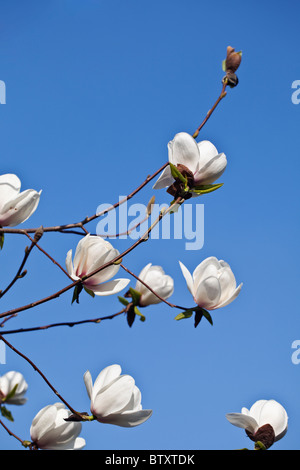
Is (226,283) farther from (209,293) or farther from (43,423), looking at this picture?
(43,423)

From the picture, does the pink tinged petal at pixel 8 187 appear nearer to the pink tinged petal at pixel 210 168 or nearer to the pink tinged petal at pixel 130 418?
the pink tinged petal at pixel 210 168

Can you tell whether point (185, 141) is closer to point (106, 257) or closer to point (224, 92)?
point (224, 92)

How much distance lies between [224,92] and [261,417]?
0.82 metres

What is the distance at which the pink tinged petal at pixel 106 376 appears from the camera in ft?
3.51

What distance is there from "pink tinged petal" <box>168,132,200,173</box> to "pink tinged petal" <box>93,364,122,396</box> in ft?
1.60

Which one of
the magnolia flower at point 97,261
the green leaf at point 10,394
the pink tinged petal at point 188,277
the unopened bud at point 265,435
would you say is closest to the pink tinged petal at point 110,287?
the magnolia flower at point 97,261

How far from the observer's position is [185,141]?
110 cm

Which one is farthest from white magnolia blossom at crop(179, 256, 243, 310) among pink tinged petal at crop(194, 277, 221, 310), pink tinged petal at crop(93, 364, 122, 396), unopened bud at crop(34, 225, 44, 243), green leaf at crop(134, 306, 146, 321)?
unopened bud at crop(34, 225, 44, 243)

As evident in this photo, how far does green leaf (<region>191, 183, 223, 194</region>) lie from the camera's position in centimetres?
110

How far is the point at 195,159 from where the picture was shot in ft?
3.62

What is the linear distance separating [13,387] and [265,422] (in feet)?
2.35

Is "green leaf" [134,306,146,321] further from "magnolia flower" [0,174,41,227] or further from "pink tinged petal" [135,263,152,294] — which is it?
"magnolia flower" [0,174,41,227]

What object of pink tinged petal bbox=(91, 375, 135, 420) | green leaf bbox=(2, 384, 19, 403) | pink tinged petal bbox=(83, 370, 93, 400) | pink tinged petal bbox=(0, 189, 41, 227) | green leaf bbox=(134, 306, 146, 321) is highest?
pink tinged petal bbox=(0, 189, 41, 227)

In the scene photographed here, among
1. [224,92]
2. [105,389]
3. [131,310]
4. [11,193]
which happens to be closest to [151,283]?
[131,310]
